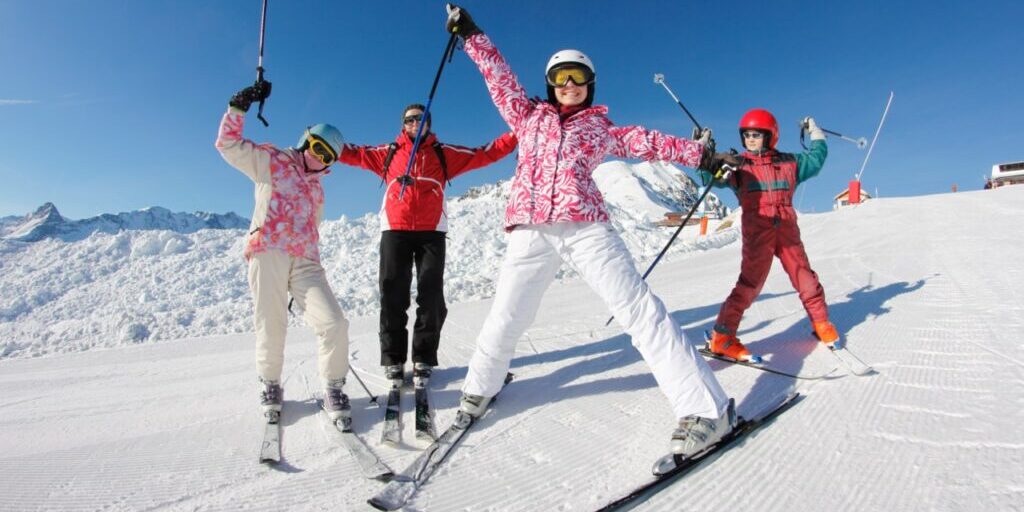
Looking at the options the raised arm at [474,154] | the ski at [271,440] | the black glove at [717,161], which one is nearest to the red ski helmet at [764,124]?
the black glove at [717,161]

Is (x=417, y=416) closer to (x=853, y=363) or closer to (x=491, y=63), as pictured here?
(x=491, y=63)

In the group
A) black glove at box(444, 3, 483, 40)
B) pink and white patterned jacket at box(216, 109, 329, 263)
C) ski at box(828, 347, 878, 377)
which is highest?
black glove at box(444, 3, 483, 40)

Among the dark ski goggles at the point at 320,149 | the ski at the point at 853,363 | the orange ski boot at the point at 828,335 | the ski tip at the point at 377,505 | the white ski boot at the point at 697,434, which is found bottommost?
the ski tip at the point at 377,505

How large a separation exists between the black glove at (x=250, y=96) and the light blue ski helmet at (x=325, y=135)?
13.6 inches

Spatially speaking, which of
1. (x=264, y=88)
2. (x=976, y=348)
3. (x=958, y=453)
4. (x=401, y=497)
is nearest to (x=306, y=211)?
(x=264, y=88)

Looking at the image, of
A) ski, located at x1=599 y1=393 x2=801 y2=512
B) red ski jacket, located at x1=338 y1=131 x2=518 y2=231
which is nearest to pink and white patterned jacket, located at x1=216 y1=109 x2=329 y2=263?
red ski jacket, located at x1=338 y1=131 x2=518 y2=231

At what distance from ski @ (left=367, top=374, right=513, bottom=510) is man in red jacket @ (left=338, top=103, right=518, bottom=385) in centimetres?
83

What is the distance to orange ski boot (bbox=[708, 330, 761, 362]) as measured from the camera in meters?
3.66

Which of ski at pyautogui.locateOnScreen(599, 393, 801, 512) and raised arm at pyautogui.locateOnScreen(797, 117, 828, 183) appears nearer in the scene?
ski at pyautogui.locateOnScreen(599, 393, 801, 512)

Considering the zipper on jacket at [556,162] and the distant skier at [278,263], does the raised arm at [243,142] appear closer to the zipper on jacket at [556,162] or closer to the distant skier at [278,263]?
the distant skier at [278,263]

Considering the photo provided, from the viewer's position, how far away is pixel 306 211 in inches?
128

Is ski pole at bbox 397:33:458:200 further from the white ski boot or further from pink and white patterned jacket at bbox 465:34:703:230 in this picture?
the white ski boot

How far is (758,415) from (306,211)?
3.03 meters

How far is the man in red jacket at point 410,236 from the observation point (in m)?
3.67
